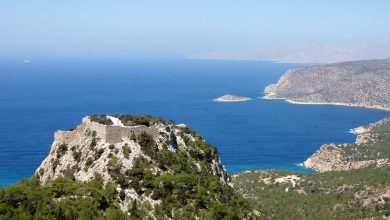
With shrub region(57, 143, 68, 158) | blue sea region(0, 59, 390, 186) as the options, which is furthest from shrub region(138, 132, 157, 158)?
blue sea region(0, 59, 390, 186)

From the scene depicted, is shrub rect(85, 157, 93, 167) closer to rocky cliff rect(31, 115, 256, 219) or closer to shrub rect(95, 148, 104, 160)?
rocky cliff rect(31, 115, 256, 219)

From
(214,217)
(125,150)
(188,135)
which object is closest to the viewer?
(214,217)

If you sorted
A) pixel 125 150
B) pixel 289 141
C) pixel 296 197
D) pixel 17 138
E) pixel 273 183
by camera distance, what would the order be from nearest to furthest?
pixel 125 150
pixel 296 197
pixel 273 183
pixel 17 138
pixel 289 141

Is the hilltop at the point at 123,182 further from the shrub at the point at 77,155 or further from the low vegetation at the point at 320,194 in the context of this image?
the low vegetation at the point at 320,194

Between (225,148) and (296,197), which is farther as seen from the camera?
(225,148)

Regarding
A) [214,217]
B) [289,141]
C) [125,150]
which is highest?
[125,150]

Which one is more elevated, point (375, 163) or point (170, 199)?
point (170, 199)

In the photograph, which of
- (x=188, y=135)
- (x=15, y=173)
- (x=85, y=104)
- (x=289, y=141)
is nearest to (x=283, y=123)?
(x=289, y=141)

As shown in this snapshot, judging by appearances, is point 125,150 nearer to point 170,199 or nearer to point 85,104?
point 170,199
